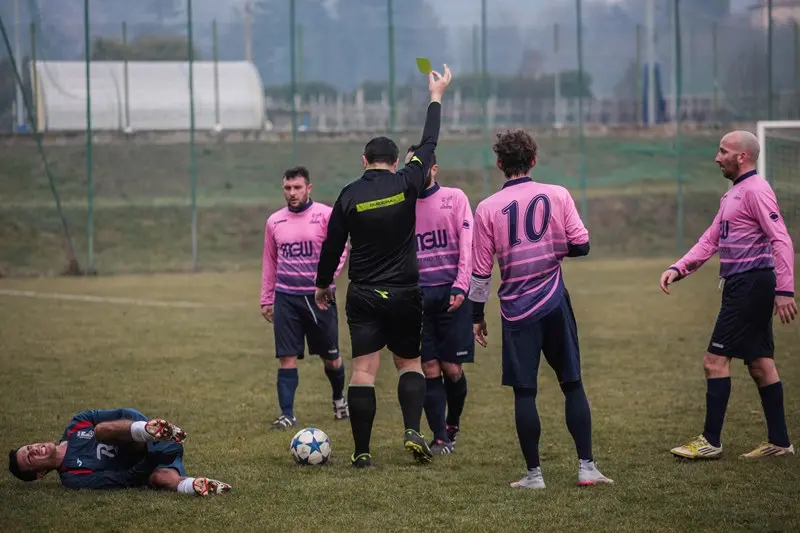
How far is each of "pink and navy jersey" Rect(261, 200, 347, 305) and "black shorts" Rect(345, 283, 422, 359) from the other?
222cm

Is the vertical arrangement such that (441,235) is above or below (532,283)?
above

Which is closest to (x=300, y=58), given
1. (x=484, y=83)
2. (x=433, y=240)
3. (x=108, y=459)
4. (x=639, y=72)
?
(x=484, y=83)

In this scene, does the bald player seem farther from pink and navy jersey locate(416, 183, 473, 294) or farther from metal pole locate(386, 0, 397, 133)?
metal pole locate(386, 0, 397, 133)

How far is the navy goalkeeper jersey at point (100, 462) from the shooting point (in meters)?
7.36

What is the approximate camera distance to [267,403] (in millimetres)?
10977

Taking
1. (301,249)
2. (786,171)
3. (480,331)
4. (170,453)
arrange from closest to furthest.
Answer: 1. (170,453)
2. (480,331)
3. (301,249)
4. (786,171)

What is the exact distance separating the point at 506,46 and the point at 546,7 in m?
1.98

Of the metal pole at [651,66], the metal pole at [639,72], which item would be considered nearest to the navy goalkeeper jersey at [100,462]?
the metal pole at [651,66]

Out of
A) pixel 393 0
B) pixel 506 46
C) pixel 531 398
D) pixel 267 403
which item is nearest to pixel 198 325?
pixel 267 403

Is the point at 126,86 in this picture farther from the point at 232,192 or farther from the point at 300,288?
the point at 300,288

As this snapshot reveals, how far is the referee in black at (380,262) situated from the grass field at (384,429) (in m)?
0.49

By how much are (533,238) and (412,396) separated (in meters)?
1.62

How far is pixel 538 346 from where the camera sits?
24.0 ft

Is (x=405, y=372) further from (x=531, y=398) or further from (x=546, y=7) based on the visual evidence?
(x=546, y=7)
